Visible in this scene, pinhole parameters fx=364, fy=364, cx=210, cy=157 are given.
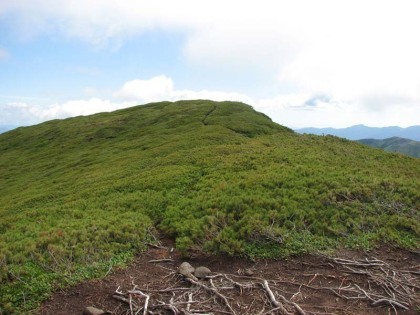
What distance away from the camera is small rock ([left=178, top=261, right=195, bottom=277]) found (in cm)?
1548

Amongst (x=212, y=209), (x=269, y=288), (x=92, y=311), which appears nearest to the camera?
(x=92, y=311)

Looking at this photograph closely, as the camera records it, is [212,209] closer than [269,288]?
No

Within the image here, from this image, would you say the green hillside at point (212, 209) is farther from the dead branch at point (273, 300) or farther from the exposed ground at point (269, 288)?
the dead branch at point (273, 300)

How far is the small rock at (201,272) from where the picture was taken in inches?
603

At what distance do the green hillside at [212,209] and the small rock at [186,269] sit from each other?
151 centimetres

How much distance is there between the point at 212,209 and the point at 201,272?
671 centimetres

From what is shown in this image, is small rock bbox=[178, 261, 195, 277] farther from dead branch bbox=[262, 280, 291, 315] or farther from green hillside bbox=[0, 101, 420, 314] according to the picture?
dead branch bbox=[262, 280, 291, 315]

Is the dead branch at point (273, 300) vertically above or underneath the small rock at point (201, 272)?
underneath

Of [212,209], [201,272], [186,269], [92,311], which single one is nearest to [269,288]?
[201,272]

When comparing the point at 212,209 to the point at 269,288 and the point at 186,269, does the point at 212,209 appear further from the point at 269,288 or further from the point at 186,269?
the point at 269,288

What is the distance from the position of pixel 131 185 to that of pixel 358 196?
59.6ft

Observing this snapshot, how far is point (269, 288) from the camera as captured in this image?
1388cm

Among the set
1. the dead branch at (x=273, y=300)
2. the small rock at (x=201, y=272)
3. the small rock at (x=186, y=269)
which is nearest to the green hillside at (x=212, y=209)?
the small rock at (x=186, y=269)

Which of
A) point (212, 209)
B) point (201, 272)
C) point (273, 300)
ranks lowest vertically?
point (273, 300)
